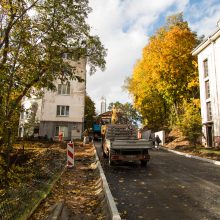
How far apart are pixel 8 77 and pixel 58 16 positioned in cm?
609

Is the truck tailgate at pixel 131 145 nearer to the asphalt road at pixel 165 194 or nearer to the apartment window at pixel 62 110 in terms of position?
the asphalt road at pixel 165 194

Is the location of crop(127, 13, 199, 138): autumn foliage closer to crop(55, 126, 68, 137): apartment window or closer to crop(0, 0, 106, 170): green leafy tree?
crop(55, 126, 68, 137): apartment window

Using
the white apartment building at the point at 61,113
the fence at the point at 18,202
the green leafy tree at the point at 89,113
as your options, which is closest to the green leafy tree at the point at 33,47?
the fence at the point at 18,202

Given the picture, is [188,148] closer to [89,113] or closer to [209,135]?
[209,135]

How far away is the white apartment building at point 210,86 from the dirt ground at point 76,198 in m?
19.8

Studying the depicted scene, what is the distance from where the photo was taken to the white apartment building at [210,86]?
27.4 m

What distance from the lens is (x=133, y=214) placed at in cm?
641

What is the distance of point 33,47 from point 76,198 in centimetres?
728

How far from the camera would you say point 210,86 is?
29.4 metres

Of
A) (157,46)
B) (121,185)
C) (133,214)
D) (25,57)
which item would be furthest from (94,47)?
(157,46)

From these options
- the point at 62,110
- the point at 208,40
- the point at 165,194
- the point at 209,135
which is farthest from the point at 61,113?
the point at 165,194

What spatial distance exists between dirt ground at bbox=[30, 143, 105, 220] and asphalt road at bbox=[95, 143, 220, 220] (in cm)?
62

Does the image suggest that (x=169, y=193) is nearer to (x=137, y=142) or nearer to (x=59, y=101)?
(x=137, y=142)

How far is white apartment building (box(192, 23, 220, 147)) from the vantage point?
27.4 meters
